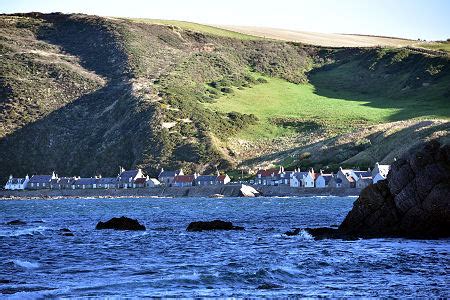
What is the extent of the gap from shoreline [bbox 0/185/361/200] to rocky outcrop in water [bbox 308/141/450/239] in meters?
80.6

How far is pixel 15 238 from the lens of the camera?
5134cm

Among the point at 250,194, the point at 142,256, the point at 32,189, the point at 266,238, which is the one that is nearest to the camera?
the point at 142,256

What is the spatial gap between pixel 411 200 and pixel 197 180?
4369 inches

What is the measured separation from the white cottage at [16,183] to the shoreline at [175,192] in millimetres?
4770

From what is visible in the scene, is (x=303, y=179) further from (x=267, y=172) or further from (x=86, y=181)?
(x=86, y=181)

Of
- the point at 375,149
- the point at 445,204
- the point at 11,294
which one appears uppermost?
the point at 375,149

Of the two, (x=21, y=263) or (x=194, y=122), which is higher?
(x=194, y=122)

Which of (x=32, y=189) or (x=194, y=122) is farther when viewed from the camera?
(x=194, y=122)

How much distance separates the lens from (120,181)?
160 meters

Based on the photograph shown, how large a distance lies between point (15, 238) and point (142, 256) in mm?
14773

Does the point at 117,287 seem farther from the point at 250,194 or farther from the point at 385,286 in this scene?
the point at 250,194

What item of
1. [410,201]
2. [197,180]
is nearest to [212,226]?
[410,201]

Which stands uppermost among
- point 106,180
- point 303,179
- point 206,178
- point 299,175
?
point 299,175

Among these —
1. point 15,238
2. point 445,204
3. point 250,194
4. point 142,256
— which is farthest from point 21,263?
point 250,194
